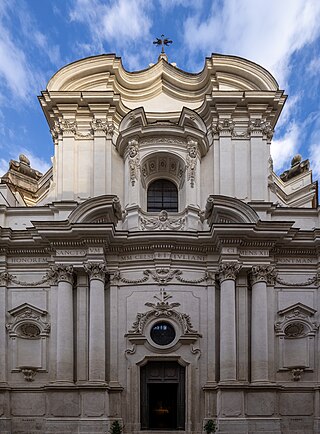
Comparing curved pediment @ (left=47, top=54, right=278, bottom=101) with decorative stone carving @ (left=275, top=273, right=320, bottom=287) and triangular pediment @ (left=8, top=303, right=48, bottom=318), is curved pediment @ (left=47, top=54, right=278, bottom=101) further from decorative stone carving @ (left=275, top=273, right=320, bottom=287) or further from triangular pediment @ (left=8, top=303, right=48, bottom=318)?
triangular pediment @ (left=8, top=303, right=48, bottom=318)

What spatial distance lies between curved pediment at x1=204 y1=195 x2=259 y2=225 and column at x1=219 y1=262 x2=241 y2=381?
162 cm

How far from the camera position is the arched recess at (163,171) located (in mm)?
23391

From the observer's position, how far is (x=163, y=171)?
24250 mm

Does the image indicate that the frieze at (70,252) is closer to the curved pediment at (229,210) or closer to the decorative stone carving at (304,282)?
the curved pediment at (229,210)

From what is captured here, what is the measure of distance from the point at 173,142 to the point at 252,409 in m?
10.2

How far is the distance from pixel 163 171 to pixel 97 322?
6861 mm


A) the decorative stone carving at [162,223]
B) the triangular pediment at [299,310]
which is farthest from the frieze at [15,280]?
the triangular pediment at [299,310]

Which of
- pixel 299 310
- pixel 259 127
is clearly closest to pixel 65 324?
pixel 299 310

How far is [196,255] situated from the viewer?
2198 cm

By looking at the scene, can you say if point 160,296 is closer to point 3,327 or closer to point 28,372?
point 28,372

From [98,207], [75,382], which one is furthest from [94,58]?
[75,382]

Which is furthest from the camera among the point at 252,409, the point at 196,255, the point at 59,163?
the point at 59,163

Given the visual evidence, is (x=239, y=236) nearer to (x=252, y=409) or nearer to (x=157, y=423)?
(x=252, y=409)

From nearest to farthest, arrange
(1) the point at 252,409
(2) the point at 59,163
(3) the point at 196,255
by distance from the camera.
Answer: (1) the point at 252,409
(3) the point at 196,255
(2) the point at 59,163
